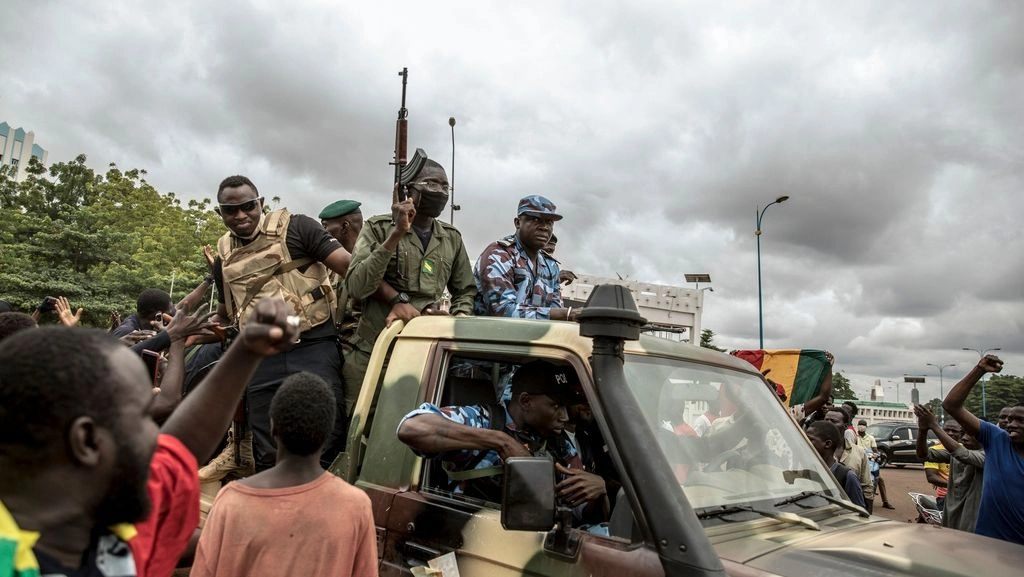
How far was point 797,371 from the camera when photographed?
7113 mm

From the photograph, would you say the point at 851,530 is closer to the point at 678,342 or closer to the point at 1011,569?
the point at 1011,569

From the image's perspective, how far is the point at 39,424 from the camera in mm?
1021

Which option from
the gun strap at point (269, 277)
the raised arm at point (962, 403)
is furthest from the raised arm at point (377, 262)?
the raised arm at point (962, 403)

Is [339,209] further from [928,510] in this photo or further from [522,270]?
[928,510]

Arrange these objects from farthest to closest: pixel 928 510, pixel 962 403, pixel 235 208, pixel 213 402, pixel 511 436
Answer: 1. pixel 928 510
2. pixel 962 403
3. pixel 235 208
4. pixel 511 436
5. pixel 213 402

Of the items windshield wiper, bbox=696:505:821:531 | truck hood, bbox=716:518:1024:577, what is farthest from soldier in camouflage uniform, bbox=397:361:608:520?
truck hood, bbox=716:518:1024:577

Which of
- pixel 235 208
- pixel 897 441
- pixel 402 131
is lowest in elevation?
pixel 897 441

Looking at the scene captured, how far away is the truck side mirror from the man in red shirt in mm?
942

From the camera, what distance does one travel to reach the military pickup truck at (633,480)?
1.94 m

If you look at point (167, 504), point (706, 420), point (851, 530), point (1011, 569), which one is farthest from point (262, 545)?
point (1011, 569)

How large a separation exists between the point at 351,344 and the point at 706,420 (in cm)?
195

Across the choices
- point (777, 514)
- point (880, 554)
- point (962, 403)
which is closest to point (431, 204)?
point (777, 514)

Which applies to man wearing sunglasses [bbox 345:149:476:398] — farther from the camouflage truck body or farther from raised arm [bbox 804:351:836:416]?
raised arm [bbox 804:351:836:416]

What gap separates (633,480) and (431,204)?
2.38 metres
